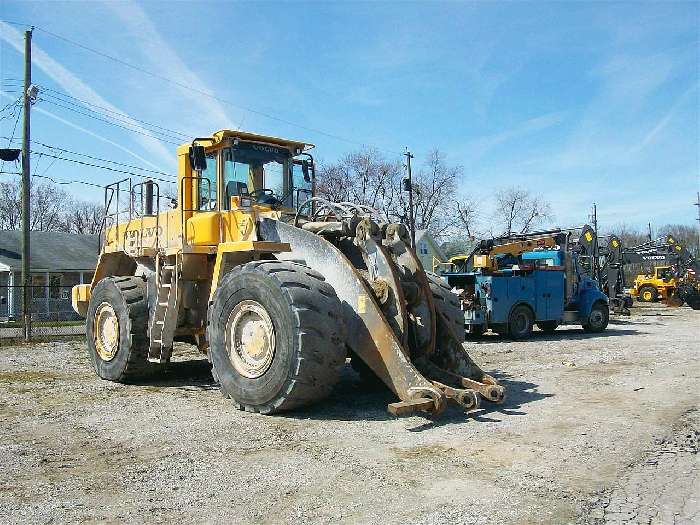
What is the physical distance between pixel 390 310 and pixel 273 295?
1269 mm

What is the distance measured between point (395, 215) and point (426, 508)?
183 inches

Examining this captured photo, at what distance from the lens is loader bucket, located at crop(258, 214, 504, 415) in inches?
268

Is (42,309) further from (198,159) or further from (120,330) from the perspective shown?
(198,159)

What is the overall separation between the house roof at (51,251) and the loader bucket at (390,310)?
2786cm

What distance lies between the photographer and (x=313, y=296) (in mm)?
6848

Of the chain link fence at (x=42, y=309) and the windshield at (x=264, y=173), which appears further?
the chain link fence at (x=42, y=309)

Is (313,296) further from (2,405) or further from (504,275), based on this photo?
(504,275)

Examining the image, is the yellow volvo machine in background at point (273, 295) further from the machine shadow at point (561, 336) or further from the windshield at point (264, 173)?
the machine shadow at point (561, 336)

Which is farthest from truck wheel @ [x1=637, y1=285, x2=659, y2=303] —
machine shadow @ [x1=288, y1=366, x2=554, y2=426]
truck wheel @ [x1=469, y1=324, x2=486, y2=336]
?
machine shadow @ [x1=288, y1=366, x2=554, y2=426]

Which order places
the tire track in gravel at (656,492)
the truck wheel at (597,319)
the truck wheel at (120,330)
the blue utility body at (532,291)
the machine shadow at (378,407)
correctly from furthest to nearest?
the truck wheel at (597,319)
the blue utility body at (532,291)
the truck wheel at (120,330)
the machine shadow at (378,407)
the tire track in gravel at (656,492)

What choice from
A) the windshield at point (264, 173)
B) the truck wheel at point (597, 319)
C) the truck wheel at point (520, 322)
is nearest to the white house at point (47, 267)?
the truck wheel at point (520, 322)

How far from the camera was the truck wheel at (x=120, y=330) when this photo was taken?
9836mm

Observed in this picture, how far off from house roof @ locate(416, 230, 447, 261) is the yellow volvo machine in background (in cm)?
4550

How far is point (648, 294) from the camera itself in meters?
41.5
